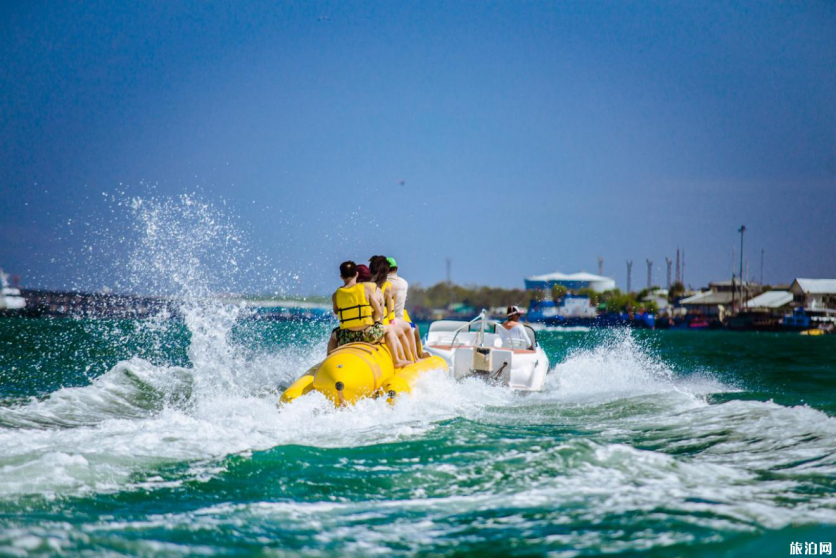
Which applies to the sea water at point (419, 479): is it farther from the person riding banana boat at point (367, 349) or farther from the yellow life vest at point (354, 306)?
the yellow life vest at point (354, 306)

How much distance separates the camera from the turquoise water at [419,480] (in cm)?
398

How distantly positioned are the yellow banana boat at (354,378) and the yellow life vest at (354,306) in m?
0.34

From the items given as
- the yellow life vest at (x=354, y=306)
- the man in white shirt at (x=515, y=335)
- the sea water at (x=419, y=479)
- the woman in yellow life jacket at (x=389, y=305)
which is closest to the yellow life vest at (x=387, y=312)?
the woman in yellow life jacket at (x=389, y=305)

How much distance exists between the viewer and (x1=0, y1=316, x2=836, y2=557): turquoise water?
3.98 metres

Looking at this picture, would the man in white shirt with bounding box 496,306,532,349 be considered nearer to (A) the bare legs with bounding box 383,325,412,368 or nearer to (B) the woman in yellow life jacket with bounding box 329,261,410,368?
(A) the bare legs with bounding box 383,325,412,368

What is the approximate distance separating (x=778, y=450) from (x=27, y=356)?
1968 cm

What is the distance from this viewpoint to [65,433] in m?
6.43

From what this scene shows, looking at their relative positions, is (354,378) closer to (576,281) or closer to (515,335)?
(515,335)

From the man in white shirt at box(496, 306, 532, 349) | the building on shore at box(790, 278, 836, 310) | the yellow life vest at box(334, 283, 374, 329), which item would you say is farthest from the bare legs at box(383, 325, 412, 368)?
the building on shore at box(790, 278, 836, 310)

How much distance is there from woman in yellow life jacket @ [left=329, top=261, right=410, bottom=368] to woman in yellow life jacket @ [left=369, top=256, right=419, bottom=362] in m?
0.41

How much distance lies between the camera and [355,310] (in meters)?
8.97

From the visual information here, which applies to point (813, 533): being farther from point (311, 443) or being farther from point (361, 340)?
point (361, 340)

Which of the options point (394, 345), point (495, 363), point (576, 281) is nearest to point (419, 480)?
point (394, 345)

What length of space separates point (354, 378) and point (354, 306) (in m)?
1.13
